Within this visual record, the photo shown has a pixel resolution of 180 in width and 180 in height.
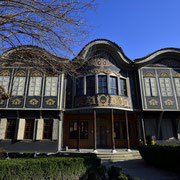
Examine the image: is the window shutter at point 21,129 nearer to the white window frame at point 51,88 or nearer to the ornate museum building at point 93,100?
the ornate museum building at point 93,100

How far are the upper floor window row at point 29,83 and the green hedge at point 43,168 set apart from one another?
784cm

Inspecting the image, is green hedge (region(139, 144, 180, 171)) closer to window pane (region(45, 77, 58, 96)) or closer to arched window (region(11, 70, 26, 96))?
window pane (region(45, 77, 58, 96))

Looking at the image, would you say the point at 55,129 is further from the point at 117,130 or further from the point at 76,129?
the point at 117,130

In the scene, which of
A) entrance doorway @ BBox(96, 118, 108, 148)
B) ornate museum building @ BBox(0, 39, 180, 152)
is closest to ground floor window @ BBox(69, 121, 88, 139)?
ornate museum building @ BBox(0, 39, 180, 152)

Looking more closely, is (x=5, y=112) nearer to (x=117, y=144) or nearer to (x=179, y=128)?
(x=117, y=144)

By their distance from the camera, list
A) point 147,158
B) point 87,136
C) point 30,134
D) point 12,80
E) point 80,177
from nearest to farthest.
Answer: point 80,177 < point 147,158 < point 30,134 < point 12,80 < point 87,136

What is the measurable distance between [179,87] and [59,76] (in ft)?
34.7

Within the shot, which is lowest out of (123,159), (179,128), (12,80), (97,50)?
(123,159)

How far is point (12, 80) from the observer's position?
40.9ft

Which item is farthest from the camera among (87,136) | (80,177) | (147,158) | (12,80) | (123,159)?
(87,136)

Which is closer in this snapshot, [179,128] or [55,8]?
[55,8]

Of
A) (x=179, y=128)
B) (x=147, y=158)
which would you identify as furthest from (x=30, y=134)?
(x=179, y=128)

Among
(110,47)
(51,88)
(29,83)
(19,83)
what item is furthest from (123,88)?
(19,83)

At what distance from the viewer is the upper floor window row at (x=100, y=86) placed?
38.8 ft
